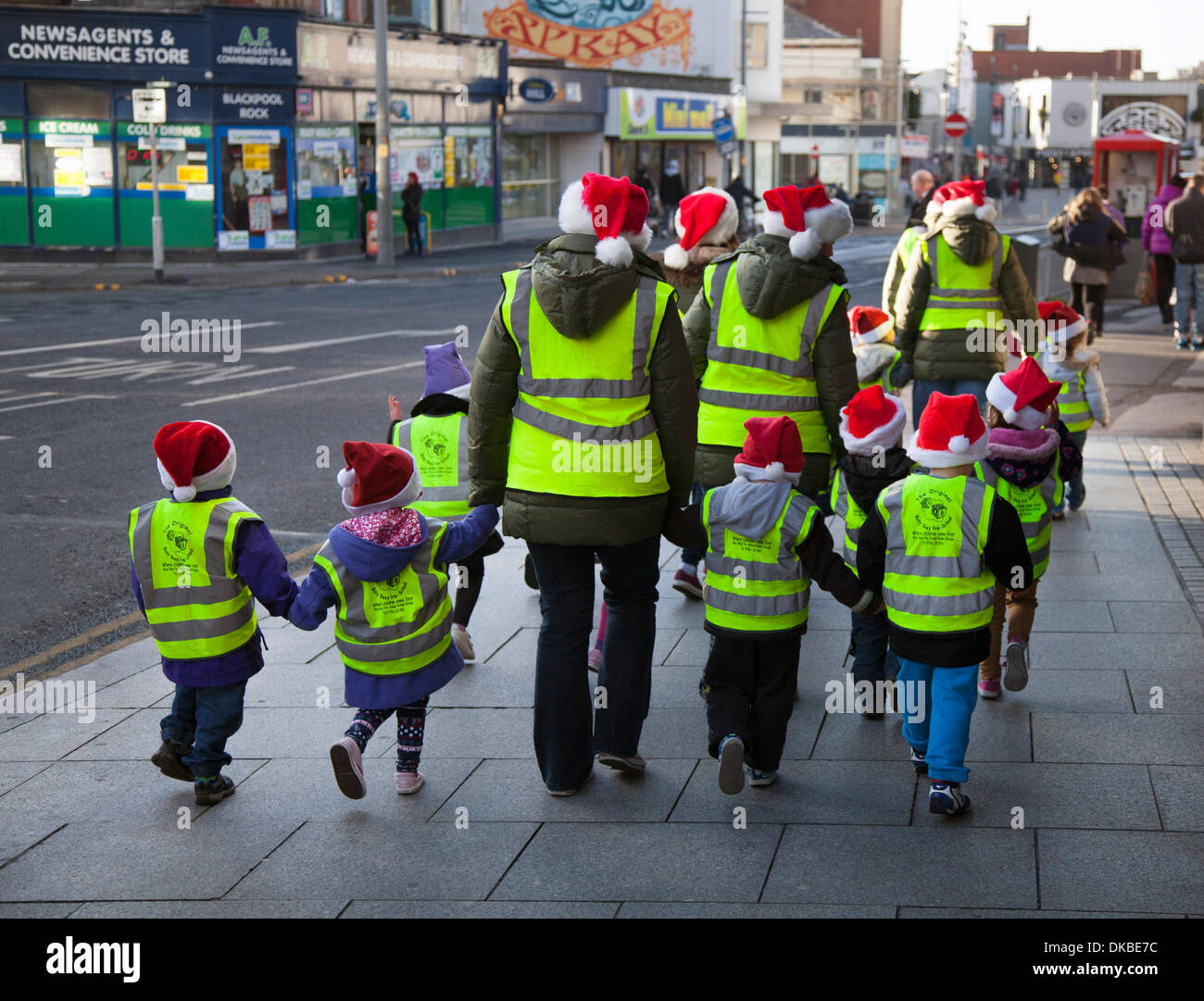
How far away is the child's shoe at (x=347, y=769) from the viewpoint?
4883 millimetres

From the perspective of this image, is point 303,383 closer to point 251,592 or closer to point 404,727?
point 251,592

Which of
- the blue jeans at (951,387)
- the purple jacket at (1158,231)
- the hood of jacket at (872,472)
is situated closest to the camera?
the hood of jacket at (872,472)

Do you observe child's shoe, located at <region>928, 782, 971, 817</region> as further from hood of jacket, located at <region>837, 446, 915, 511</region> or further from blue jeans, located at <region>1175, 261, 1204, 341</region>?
blue jeans, located at <region>1175, 261, 1204, 341</region>

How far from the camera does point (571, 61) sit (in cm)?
5488

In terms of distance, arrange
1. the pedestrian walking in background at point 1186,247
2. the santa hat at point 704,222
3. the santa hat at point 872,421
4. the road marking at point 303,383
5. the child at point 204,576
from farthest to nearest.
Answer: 1. the pedestrian walking in background at point 1186,247
2. the road marking at point 303,383
3. the santa hat at point 704,222
4. the santa hat at point 872,421
5. the child at point 204,576

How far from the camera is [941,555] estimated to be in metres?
4.96

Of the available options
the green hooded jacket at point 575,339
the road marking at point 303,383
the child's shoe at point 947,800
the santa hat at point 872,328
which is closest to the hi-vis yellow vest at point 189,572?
the green hooded jacket at point 575,339

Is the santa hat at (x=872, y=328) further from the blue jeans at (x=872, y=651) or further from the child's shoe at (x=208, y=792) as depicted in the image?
the child's shoe at (x=208, y=792)

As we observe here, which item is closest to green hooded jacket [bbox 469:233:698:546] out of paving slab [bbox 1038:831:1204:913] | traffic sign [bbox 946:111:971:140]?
paving slab [bbox 1038:831:1204:913]

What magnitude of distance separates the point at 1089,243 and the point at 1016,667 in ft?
39.9

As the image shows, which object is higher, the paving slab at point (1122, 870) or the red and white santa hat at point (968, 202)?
the red and white santa hat at point (968, 202)
